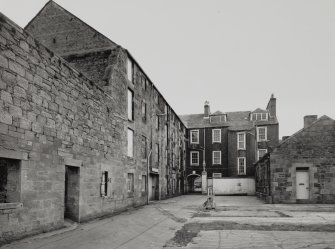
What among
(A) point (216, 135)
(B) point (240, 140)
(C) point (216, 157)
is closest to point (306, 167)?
(B) point (240, 140)

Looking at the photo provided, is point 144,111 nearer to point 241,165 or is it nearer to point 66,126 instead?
point 66,126

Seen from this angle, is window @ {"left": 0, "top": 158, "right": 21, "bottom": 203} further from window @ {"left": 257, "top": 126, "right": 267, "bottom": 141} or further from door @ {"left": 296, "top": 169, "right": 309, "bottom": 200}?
window @ {"left": 257, "top": 126, "right": 267, "bottom": 141}

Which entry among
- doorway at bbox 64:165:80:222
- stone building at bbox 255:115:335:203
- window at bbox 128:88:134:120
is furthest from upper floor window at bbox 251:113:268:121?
doorway at bbox 64:165:80:222

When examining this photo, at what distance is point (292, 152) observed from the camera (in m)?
21.4

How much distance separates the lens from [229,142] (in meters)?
43.2

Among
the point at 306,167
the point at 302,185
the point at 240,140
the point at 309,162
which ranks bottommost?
the point at 302,185

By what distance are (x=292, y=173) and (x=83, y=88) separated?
47.7 feet

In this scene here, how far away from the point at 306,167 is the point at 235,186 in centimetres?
1485

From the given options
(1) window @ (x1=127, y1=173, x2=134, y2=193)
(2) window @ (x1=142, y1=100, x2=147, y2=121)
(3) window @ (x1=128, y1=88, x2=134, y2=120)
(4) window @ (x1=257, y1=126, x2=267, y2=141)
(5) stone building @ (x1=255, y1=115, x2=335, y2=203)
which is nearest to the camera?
(1) window @ (x1=127, y1=173, x2=134, y2=193)

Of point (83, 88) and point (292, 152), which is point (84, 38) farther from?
point (292, 152)

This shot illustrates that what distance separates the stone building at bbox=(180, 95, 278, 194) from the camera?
137 ft

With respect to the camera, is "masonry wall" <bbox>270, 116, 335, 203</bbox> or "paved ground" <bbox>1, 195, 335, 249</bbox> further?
"masonry wall" <bbox>270, 116, 335, 203</bbox>

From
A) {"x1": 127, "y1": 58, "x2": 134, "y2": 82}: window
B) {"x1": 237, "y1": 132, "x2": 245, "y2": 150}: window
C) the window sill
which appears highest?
{"x1": 127, "y1": 58, "x2": 134, "y2": 82}: window

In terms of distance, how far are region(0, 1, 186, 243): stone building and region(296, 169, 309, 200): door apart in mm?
9541
